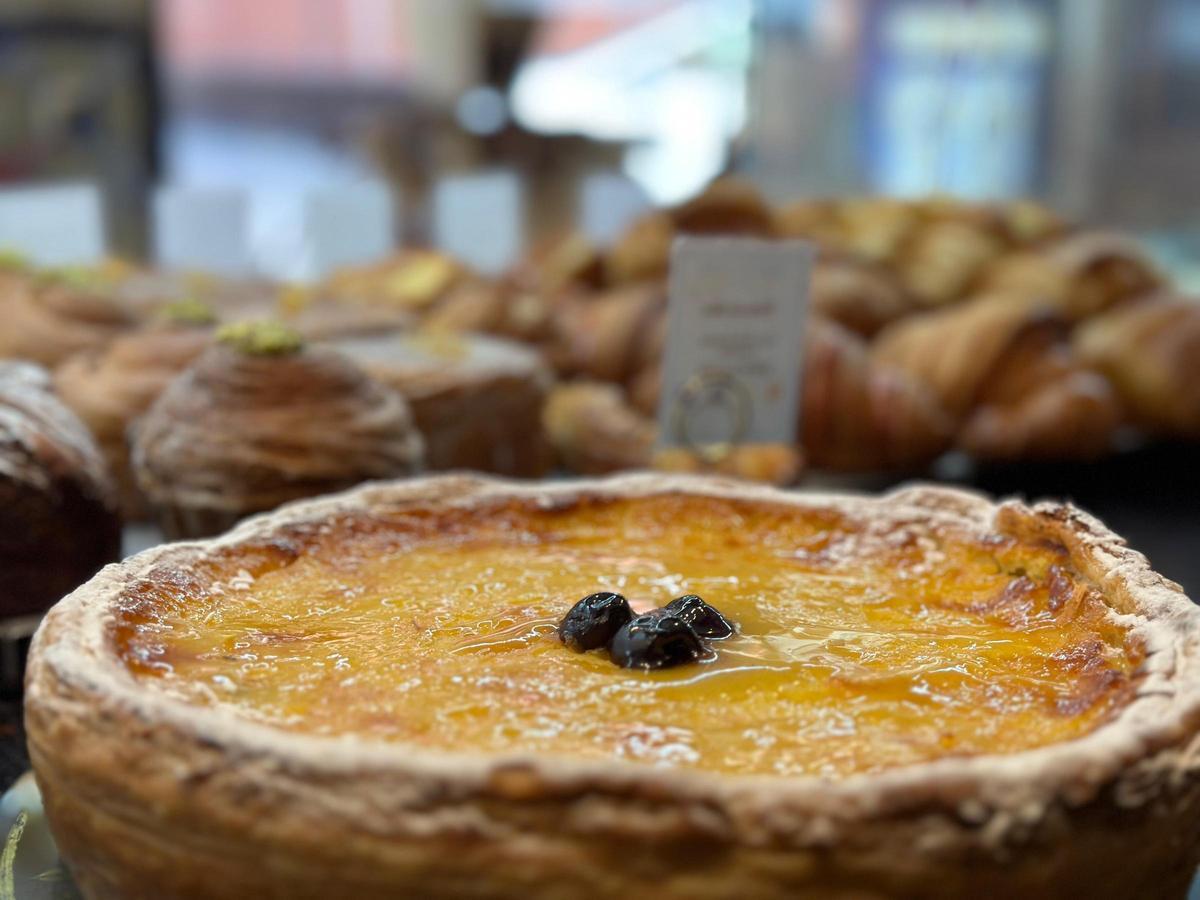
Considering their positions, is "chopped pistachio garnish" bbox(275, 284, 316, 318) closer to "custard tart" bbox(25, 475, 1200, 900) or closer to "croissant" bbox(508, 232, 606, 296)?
"croissant" bbox(508, 232, 606, 296)

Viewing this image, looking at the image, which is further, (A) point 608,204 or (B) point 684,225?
(A) point 608,204

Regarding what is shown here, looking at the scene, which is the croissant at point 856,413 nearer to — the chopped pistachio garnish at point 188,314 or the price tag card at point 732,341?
the price tag card at point 732,341

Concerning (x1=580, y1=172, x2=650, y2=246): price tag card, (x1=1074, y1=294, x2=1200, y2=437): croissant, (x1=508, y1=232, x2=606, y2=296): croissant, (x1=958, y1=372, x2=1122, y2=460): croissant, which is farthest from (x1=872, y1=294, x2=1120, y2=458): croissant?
(x1=580, y1=172, x2=650, y2=246): price tag card

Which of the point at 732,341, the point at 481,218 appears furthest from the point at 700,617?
→ the point at 481,218

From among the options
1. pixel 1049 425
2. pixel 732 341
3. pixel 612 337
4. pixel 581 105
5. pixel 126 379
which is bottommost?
pixel 1049 425

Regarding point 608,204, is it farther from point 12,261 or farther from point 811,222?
point 12,261

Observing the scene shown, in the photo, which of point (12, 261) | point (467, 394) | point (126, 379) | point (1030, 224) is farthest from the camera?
point (1030, 224)
